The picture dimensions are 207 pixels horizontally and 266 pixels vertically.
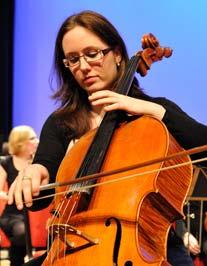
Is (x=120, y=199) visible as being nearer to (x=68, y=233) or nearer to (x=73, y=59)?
(x=68, y=233)

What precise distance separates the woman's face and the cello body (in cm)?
18

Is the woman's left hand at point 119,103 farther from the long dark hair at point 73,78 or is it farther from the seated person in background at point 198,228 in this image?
the seated person in background at point 198,228

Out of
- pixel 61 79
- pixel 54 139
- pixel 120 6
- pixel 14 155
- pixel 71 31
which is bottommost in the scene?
pixel 14 155

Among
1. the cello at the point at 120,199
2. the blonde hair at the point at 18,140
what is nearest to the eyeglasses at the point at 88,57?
the cello at the point at 120,199

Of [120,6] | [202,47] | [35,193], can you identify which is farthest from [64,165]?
[120,6]

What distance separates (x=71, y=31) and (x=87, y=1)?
6.77 ft

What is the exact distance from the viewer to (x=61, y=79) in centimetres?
134

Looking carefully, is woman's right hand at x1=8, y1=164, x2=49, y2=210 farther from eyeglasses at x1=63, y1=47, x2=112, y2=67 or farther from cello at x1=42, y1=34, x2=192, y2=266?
eyeglasses at x1=63, y1=47, x2=112, y2=67

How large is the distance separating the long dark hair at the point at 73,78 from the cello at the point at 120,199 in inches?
6.1

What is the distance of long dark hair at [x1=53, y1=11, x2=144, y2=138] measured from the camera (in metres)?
1.21

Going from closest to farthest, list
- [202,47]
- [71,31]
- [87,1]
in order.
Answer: [71,31] < [202,47] < [87,1]

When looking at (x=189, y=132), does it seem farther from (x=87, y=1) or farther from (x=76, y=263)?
(x=87, y=1)

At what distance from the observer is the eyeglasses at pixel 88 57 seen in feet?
3.85

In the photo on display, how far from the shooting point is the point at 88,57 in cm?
117
